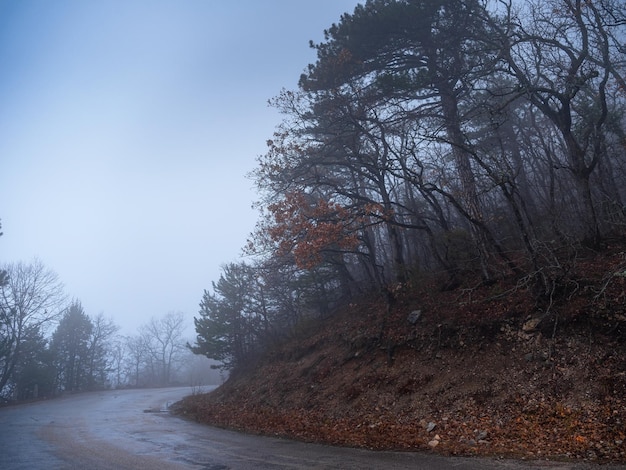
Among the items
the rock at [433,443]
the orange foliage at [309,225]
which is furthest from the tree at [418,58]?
the rock at [433,443]

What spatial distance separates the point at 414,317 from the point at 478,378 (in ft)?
13.4

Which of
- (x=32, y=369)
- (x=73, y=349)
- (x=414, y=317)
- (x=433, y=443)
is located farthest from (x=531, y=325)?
(x=73, y=349)

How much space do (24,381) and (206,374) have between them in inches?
1432

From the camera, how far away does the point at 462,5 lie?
1399 centimetres

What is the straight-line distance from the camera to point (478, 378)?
32.6 feet

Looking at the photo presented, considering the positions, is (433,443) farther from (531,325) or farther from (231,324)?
(231,324)

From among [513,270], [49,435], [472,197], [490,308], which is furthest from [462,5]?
[49,435]

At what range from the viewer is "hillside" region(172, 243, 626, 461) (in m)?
7.53

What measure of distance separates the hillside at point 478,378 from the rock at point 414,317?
38mm

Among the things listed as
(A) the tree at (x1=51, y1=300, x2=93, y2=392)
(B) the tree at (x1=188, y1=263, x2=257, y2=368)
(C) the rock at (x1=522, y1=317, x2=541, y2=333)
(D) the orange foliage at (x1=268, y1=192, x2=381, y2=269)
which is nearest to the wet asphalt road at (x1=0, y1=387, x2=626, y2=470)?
(C) the rock at (x1=522, y1=317, x2=541, y2=333)

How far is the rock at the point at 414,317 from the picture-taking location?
1377 cm

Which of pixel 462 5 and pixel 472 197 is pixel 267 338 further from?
pixel 462 5

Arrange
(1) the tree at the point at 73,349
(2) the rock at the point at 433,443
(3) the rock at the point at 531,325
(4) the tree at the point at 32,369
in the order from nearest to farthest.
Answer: (2) the rock at the point at 433,443 < (3) the rock at the point at 531,325 < (4) the tree at the point at 32,369 < (1) the tree at the point at 73,349

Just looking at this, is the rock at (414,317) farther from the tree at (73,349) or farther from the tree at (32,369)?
the tree at (73,349)
